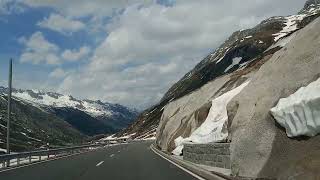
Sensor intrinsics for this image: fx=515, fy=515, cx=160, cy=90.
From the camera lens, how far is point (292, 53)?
16000 millimetres

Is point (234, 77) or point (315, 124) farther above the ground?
point (234, 77)

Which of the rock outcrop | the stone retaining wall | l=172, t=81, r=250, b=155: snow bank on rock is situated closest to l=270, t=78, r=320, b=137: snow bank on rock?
the rock outcrop

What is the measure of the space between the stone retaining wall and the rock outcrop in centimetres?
158

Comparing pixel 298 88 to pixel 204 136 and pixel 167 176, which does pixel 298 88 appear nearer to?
pixel 167 176

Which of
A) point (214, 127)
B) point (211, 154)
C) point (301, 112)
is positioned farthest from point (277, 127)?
point (214, 127)

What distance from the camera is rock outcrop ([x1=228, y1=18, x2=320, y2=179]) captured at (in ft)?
40.7

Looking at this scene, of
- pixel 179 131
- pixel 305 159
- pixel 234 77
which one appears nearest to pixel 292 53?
pixel 305 159

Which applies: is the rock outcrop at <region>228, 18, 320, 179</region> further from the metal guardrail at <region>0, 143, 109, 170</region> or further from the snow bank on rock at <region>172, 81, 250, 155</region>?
the metal guardrail at <region>0, 143, 109, 170</region>

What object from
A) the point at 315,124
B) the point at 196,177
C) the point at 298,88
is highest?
the point at 298,88

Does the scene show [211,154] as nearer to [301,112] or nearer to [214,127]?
[301,112]

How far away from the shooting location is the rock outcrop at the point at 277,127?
12.4 meters

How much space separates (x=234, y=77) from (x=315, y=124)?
34.8 m

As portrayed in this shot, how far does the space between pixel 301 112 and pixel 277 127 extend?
1.33 meters

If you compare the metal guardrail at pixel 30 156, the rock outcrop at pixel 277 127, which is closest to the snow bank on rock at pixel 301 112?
the rock outcrop at pixel 277 127
